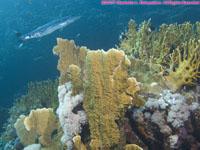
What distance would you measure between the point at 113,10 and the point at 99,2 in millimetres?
2066

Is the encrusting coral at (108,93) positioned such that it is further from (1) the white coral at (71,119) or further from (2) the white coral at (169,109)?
(2) the white coral at (169,109)

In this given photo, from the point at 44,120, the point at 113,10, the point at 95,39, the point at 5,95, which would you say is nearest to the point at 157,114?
the point at 44,120

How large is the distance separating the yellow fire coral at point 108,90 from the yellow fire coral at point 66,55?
1934 mm

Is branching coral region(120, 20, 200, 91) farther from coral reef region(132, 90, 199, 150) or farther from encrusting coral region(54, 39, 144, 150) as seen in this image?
encrusting coral region(54, 39, 144, 150)

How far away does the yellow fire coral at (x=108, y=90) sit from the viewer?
202cm

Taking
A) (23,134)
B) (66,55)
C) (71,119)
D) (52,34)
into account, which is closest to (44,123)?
(23,134)

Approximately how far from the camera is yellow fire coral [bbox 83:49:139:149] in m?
2.02

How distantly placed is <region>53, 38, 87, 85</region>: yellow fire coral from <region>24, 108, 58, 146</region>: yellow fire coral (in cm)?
85

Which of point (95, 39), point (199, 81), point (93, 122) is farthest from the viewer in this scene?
point (95, 39)

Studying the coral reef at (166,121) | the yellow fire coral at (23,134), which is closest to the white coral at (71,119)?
the coral reef at (166,121)

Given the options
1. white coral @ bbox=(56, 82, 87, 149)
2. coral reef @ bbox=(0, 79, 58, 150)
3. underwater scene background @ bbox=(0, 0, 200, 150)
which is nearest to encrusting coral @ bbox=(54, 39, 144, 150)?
underwater scene background @ bbox=(0, 0, 200, 150)

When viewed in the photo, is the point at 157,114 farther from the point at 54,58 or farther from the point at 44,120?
the point at 54,58

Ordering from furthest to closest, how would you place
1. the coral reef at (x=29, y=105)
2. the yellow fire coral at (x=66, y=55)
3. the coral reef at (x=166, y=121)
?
the coral reef at (x=29, y=105) < the yellow fire coral at (x=66, y=55) < the coral reef at (x=166, y=121)

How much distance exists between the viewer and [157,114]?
2.52 meters
